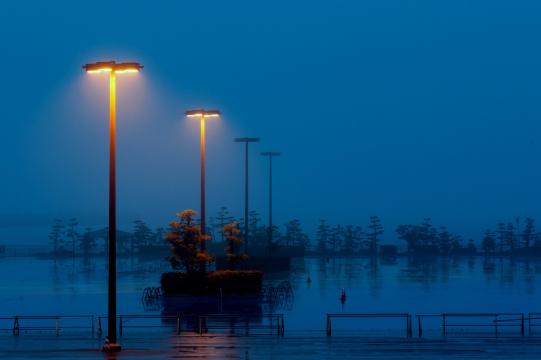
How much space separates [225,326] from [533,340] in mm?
11340

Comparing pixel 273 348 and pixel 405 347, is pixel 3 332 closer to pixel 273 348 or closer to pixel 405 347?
pixel 273 348

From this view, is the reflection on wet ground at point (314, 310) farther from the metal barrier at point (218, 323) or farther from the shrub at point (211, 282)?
the shrub at point (211, 282)

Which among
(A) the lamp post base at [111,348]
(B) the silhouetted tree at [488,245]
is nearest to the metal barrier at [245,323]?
(A) the lamp post base at [111,348]

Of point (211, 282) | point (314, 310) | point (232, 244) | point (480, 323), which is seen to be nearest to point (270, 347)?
point (480, 323)

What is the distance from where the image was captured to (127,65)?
24.6 m

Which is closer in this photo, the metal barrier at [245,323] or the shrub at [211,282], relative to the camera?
the metal barrier at [245,323]

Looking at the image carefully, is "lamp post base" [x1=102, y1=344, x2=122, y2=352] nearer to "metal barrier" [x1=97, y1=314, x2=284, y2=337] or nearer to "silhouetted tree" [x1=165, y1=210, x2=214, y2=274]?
"metal barrier" [x1=97, y1=314, x2=284, y2=337]

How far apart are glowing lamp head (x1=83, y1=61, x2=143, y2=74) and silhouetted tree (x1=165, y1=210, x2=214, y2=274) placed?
1031 inches

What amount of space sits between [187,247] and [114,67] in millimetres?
26806

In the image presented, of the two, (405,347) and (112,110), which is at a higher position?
(112,110)

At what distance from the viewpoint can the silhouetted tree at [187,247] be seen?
50.4 metres

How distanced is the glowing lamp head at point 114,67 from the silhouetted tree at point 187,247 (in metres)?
26.2

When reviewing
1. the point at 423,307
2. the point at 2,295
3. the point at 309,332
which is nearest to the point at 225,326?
the point at 309,332

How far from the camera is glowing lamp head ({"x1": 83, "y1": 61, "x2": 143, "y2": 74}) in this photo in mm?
24547
